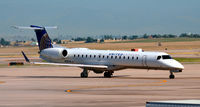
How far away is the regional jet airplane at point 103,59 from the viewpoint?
149 feet

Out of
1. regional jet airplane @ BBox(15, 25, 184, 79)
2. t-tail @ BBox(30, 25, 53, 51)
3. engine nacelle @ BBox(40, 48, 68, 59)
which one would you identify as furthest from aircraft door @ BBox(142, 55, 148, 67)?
t-tail @ BBox(30, 25, 53, 51)

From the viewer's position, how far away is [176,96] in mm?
28859

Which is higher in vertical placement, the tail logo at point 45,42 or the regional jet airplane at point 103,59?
the tail logo at point 45,42

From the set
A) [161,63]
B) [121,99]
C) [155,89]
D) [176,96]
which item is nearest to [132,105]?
[121,99]

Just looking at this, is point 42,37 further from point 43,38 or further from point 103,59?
point 103,59

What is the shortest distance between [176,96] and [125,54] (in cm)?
1913

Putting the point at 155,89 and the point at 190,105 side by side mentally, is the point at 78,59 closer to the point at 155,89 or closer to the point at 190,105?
the point at 155,89

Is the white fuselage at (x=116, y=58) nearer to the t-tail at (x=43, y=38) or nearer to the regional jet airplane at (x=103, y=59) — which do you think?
the regional jet airplane at (x=103, y=59)

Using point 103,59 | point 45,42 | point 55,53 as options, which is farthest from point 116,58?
point 45,42

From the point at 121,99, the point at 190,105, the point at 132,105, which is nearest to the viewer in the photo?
the point at 190,105

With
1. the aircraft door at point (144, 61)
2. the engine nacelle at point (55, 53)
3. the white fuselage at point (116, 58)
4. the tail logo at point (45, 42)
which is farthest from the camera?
the tail logo at point (45, 42)

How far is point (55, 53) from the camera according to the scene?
51688mm

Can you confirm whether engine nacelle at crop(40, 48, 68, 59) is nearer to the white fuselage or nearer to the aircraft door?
the white fuselage

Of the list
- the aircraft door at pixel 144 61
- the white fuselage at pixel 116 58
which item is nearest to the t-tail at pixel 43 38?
the white fuselage at pixel 116 58
